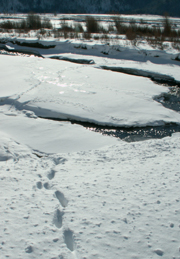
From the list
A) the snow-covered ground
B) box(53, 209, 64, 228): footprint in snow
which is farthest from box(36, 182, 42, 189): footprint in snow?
box(53, 209, 64, 228): footprint in snow

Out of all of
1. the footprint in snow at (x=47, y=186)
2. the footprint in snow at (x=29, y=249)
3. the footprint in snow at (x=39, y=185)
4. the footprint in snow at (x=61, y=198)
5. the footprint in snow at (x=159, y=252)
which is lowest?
the footprint in snow at (x=159, y=252)

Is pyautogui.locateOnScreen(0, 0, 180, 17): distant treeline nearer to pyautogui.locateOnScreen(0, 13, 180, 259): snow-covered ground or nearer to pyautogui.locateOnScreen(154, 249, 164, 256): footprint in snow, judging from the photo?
pyautogui.locateOnScreen(0, 13, 180, 259): snow-covered ground

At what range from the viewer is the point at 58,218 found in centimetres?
217

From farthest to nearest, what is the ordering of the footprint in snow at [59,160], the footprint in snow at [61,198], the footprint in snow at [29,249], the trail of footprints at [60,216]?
the footprint in snow at [59,160]
the footprint in snow at [61,198]
the trail of footprints at [60,216]
the footprint in snow at [29,249]

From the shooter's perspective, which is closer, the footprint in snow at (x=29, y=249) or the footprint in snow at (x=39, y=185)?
the footprint in snow at (x=29, y=249)

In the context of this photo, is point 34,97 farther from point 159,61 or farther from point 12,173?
point 159,61

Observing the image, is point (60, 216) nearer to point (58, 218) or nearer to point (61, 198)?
point (58, 218)

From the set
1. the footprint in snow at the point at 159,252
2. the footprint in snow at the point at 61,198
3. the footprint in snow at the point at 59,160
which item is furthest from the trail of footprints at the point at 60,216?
the footprint in snow at the point at 159,252

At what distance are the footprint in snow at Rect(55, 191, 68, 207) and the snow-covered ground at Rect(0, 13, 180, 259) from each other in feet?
0.05

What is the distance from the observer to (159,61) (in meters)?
8.70

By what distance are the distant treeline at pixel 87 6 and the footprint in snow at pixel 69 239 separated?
3959 cm

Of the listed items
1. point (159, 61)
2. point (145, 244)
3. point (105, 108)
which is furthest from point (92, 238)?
point (159, 61)

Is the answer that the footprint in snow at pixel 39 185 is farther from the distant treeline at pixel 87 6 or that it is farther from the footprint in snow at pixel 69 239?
the distant treeline at pixel 87 6

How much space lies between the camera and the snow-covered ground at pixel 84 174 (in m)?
1.94
